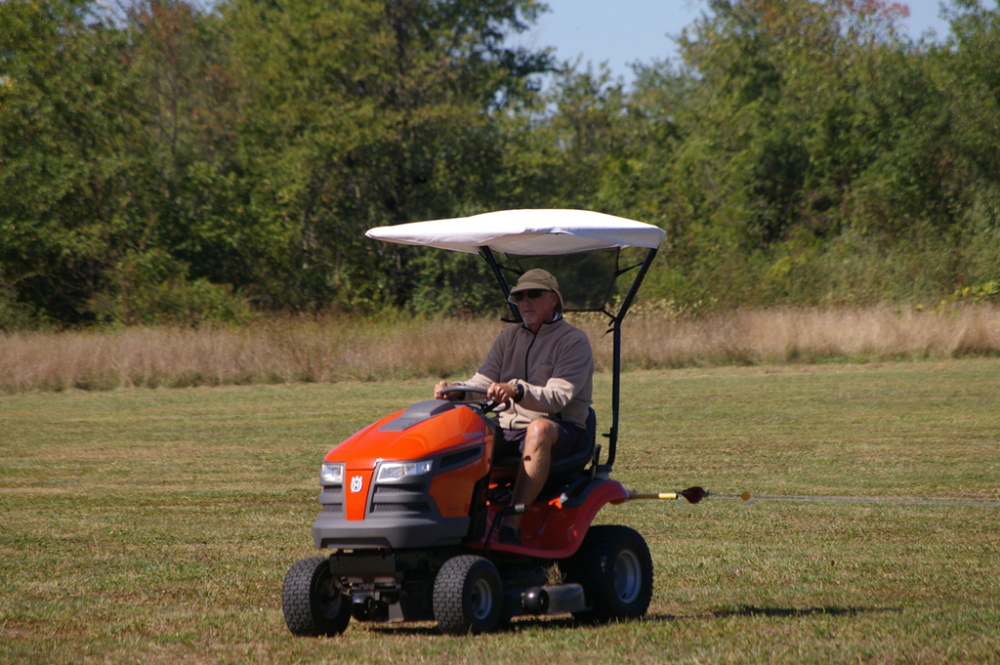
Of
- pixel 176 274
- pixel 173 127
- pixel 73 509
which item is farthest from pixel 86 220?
pixel 73 509

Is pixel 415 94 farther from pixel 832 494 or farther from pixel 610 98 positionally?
pixel 832 494

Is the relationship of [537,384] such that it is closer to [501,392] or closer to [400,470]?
[501,392]

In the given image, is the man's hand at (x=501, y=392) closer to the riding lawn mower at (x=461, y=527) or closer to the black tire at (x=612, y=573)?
the riding lawn mower at (x=461, y=527)

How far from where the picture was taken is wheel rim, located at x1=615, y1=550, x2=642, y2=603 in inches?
241

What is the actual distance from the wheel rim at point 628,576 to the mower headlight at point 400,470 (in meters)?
1.31

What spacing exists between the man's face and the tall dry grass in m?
19.4

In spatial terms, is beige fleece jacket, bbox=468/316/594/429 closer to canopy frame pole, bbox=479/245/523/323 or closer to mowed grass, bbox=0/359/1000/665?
canopy frame pole, bbox=479/245/523/323

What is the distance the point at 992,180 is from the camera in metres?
38.4

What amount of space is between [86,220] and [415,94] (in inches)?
435

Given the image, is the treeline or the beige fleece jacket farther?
the treeline

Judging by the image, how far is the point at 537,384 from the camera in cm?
611

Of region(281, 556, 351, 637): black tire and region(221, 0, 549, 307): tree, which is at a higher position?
region(221, 0, 549, 307): tree

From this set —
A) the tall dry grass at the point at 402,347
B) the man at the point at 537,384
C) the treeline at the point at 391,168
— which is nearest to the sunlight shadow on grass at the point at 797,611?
the man at the point at 537,384

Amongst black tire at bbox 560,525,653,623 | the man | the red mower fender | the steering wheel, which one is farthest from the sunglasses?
black tire at bbox 560,525,653,623
